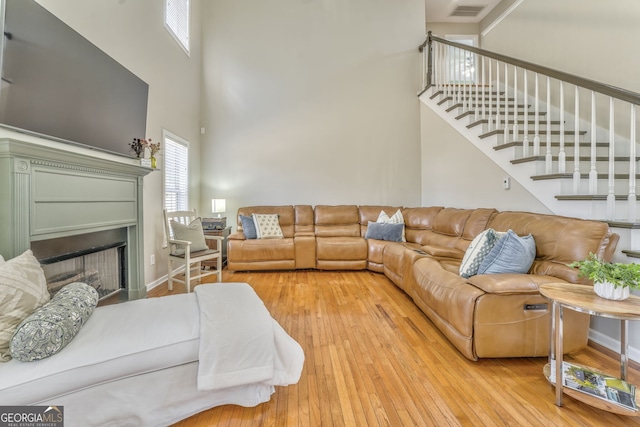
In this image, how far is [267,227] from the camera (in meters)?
4.22

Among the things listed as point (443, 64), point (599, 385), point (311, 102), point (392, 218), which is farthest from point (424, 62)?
point (599, 385)

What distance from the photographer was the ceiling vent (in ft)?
17.5

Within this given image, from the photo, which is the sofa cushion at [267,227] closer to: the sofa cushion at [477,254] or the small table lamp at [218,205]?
the small table lamp at [218,205]

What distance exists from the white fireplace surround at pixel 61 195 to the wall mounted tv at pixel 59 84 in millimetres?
103

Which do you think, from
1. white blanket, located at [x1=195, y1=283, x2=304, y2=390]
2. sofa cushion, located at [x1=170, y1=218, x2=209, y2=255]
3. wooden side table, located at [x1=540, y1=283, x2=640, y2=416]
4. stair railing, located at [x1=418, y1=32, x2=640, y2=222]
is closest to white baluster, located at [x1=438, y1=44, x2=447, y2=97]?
stair railing, located at [x1=418, y1=32, x2=640, y2=222]

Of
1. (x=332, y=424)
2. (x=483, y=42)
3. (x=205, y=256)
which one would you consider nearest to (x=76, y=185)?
(x=205, y=256)

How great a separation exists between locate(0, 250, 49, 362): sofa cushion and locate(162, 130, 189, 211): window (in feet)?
8.05

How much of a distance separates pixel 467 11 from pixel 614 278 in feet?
20.4

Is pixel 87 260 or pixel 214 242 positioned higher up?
pixel 87 260

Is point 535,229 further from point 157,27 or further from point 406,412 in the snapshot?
point 157,27

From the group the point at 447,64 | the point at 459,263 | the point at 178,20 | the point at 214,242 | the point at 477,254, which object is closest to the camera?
the point at 477,254

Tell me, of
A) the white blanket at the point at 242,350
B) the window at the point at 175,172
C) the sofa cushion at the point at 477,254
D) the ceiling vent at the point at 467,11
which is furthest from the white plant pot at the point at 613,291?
the ceiling vent at the point at 467,11

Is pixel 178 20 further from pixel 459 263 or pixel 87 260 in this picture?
pixel 459 263

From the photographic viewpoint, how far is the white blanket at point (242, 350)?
1.28 m
